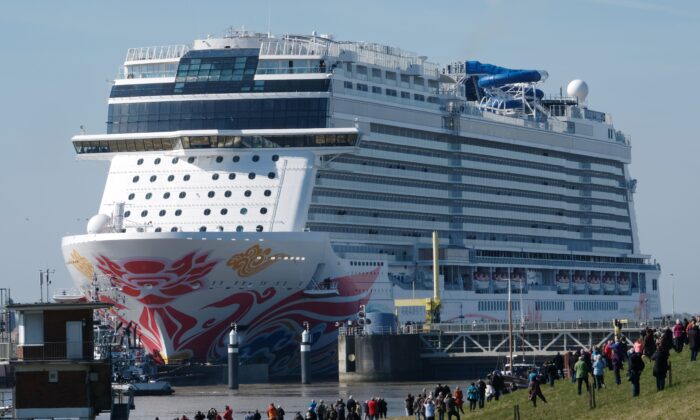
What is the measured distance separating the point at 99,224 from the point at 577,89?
44758mm

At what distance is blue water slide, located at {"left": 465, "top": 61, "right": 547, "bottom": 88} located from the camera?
110 metres

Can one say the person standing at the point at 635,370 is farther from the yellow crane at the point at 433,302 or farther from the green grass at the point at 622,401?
the yellow crane at the point at 433,302

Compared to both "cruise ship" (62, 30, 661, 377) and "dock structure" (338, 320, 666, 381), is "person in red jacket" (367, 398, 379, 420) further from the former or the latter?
"dock structure" (338, 320, 666, 381)

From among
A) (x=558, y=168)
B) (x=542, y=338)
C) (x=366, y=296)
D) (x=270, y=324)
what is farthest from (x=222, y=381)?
(x=558, y=168)

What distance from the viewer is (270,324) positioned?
8138 centimetres

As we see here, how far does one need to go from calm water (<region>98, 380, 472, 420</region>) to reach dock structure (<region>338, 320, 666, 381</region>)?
1426 mm

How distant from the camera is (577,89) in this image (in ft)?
381

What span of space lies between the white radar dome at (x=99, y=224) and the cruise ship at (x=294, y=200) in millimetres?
91

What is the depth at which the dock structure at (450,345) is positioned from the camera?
275 feet

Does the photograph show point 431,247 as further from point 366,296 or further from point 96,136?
point 96,136

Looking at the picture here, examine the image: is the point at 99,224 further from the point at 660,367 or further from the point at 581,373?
the point at 660,367

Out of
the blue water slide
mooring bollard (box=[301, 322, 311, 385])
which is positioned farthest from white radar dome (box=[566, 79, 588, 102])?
mooring bollard (box=[301, 322, 311, 385])

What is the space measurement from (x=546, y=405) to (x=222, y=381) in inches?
1435

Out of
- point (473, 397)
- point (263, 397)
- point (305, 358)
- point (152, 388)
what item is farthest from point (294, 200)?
point (473, 397)
